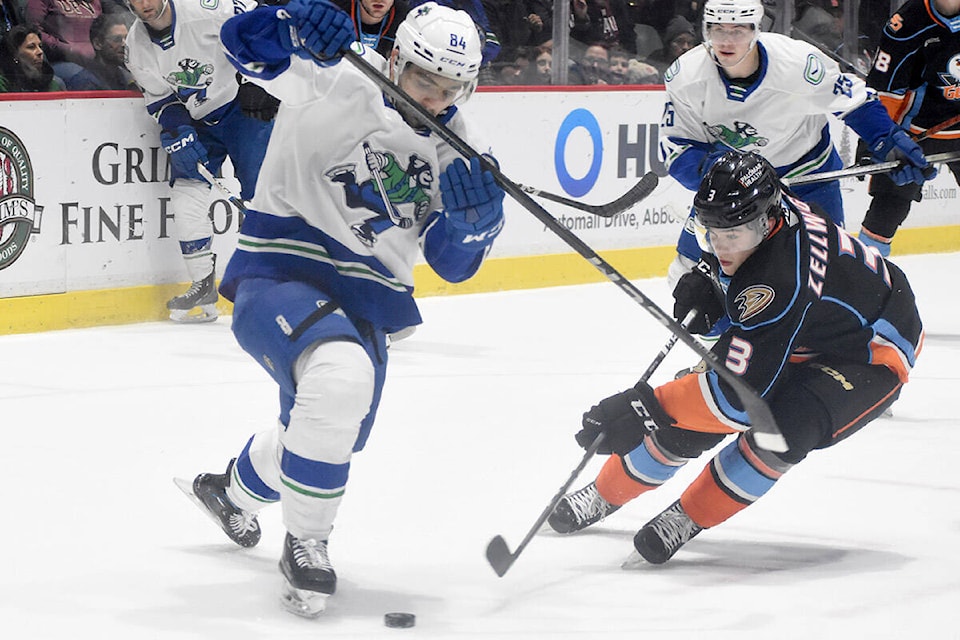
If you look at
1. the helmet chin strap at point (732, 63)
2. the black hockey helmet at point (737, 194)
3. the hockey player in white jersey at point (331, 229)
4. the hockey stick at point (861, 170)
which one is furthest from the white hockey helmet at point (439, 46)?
the hockey stick at point (861, 170)

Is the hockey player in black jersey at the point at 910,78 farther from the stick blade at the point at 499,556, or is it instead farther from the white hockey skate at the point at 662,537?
the stick blade at the point at 499,556

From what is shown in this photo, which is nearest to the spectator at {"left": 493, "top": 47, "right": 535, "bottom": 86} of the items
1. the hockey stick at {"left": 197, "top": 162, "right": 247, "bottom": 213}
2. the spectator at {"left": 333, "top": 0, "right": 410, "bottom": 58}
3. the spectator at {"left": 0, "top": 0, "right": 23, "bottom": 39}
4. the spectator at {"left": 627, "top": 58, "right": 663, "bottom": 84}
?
the spectator at {"left": 627, "top": 58, "right": 663, "bottom": 84}

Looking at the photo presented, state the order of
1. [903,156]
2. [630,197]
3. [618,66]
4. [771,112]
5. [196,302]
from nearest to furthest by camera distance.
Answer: [630,197] < [771,112] < [903,156] < [196,302] < [618,66]

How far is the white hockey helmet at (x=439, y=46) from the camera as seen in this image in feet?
8.17

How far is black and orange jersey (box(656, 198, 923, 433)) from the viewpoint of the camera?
104 inches

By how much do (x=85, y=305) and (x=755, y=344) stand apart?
328 centimetres

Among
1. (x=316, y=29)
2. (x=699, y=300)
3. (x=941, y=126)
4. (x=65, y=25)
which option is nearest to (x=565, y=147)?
(x=941, y=126)

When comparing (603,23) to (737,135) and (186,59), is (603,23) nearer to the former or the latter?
(186,59)

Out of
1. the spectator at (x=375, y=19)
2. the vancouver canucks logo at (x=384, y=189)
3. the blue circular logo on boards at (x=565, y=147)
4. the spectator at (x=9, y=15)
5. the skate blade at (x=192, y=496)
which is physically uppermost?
the vancouver canucks logo at (x=384, y=189)

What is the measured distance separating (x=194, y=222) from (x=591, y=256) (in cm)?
304

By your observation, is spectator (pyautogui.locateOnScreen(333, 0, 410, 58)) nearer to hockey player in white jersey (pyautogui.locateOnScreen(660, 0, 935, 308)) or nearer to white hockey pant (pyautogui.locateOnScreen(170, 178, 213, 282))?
white hockey pant (pyautogui.locateOnScreen(170, 178, 213, 282))

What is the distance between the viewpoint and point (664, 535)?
2852mm

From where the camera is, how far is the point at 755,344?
8.65 ft

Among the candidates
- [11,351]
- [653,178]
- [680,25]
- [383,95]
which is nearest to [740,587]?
[653,178]
